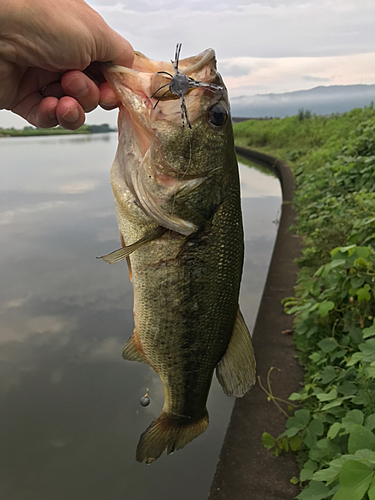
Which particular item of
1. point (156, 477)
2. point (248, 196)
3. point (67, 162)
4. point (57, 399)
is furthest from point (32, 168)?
point (156, 477)

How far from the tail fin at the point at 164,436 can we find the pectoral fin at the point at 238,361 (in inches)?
10.1

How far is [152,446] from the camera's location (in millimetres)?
1493

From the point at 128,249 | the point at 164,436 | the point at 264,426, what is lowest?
the point at 264,426

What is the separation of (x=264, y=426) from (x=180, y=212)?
1.97 metres

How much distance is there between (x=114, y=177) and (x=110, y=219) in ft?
20.8

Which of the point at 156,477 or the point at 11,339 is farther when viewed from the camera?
the point at 11,339

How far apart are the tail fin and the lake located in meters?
1.04

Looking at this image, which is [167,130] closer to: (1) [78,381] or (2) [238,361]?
(2) [238,361]

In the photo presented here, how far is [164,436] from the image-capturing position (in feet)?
5.02

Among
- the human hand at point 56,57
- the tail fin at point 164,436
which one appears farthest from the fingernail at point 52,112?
the tail fin at point 164,436

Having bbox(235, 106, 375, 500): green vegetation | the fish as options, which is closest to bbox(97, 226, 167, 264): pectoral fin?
the fish

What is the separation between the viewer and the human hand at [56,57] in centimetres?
120

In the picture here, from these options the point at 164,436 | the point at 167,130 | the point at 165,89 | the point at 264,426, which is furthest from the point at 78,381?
the point at 165,89

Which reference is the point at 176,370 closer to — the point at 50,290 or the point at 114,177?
the point at 114,177
